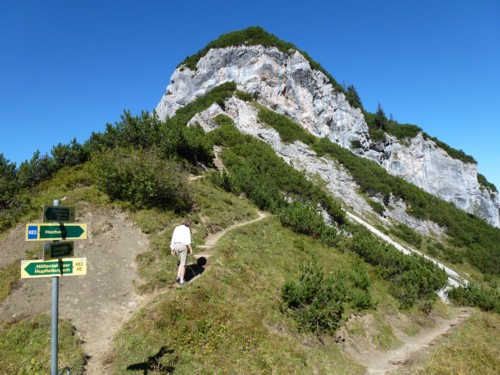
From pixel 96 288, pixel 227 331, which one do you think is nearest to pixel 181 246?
pixel 96 288

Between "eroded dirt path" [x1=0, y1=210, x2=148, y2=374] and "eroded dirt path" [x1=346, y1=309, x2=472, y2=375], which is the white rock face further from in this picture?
"eroded dirt path" [x1=0, y1=210, x2=148, y2=374]

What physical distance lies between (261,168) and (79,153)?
15513mm

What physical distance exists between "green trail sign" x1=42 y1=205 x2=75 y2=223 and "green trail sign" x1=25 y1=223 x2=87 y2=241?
9cm

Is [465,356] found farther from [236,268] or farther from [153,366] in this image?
[153,366]

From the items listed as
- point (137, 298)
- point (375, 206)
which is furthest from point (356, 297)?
point (375, 206)

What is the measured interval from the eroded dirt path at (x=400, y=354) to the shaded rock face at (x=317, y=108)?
111ft

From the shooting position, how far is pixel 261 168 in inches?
1194

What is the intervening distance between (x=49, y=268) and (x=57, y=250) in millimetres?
275

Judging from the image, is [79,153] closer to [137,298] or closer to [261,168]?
[137,298]

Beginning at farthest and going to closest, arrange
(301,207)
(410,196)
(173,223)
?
(410,196) < (301,207) < (173,223)

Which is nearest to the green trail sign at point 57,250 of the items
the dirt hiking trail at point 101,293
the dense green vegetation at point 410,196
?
the dirt hiking trail at point 101,293

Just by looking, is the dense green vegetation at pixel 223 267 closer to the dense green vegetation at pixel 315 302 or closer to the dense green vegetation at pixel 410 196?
the dense green vegetation at pixel 315 302

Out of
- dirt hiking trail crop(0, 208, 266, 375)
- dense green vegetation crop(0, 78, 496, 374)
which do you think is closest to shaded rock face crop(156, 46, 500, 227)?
dense green vegetation crop(0, 78, 496, 374)

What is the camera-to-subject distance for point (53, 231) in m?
4.97
